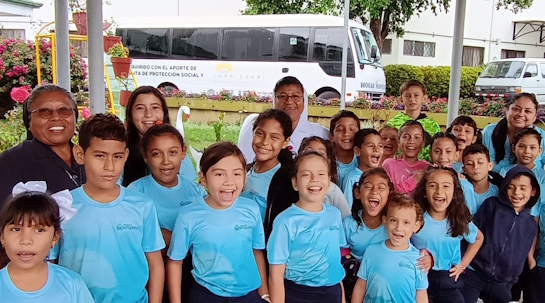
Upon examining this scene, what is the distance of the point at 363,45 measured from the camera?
578 inches

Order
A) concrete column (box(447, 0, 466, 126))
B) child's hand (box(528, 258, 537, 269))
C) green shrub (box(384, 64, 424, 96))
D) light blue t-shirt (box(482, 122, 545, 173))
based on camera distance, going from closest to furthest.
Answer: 1. child's hand (box(528, 258, 537, 269))
2. light blue t-shirt (box(482, 122, 545, 173))
3. concrete column (box(447, 0, 466, 126))
4. green shrub (box(384, 64, 424, 96))

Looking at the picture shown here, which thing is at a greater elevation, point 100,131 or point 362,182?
point 100,131

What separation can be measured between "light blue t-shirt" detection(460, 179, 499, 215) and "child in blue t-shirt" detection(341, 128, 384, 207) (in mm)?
555

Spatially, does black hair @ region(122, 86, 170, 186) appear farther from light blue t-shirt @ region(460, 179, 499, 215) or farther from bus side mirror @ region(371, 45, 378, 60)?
bus side mirror @ region(371, 45, 378, 60)

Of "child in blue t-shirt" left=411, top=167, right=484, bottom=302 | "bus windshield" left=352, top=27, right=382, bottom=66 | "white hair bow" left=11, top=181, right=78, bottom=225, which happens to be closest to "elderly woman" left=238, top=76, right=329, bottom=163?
"child in blue t-shirt" left=411, top=167, right=484, bottom=302

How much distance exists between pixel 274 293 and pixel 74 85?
28.5 ft

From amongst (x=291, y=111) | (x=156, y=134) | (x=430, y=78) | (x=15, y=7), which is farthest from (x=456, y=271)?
(x=430, y=78)

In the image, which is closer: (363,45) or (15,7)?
(15,7)

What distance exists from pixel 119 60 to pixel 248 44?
8347mm

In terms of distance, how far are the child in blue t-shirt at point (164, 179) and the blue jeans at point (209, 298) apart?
0.93 feet

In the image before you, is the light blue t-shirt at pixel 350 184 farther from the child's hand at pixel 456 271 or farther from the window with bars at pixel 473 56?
the window with bars at pixel 473 56

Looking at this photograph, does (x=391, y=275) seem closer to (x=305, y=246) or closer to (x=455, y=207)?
(x=305, y=246)

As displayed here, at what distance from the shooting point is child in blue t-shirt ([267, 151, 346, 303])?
7.73 ft

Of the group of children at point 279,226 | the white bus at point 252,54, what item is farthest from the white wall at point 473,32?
the group of children at point 279,226
